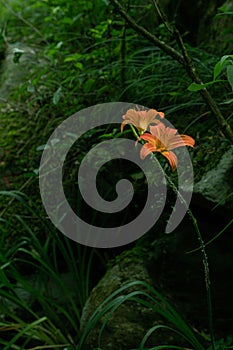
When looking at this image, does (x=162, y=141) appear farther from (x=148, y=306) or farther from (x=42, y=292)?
(x=42, y=292)

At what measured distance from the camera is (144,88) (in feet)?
5.47

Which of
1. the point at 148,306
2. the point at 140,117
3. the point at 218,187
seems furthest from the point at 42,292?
the point at 140,117

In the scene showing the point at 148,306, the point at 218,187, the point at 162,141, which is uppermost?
the point at 162,141

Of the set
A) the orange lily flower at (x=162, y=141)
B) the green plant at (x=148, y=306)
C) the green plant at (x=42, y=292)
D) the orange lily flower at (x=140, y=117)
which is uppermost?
the orange lily flower at (x=140, y=117)

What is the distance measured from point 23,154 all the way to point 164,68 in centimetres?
72

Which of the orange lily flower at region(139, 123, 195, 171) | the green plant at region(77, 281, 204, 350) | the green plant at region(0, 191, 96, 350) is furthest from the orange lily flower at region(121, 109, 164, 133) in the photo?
the green plant at region(0, 191, 96, 350)

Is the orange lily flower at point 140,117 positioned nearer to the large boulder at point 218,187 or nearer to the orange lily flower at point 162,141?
the orange lily flower at point 162,141

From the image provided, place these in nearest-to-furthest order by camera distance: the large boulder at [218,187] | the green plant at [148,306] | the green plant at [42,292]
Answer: the green plant at [148,306], the large boulder at [218,187], the green plant at [42,292]

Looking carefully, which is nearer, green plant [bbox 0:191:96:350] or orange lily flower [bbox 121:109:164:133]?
orange lily flower [bbox 121:109:164:133]

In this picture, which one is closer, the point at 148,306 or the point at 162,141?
the point at 162,141

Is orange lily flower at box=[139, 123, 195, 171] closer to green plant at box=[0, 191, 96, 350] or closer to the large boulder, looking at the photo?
the large boulder

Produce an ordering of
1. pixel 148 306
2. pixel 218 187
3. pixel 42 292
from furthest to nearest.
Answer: pixel 42 292
pixel 218 187
pixel 148 306

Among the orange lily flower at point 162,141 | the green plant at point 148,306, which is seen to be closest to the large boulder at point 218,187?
the green plant at point 148,306

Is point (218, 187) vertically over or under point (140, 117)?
under
